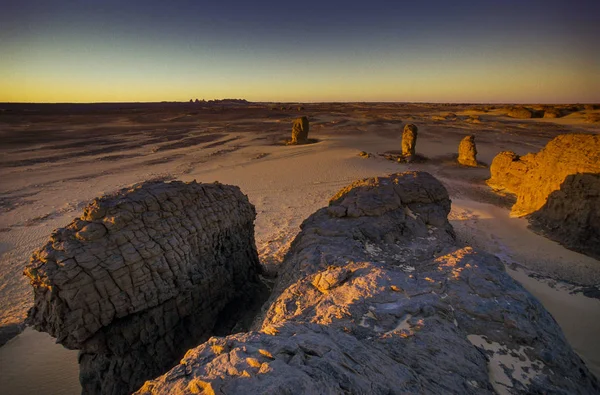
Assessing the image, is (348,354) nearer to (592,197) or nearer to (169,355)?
(169,355)

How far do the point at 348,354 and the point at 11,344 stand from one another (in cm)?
757

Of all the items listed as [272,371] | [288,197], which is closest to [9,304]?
[272,371]

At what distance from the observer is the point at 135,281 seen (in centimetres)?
496

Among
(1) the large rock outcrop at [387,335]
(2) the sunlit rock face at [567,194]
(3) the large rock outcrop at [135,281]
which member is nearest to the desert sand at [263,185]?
(2) the sunlit rock face at [567,194]

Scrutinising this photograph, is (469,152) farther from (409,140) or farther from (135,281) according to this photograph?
(135,281)

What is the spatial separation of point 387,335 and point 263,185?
16.8 m

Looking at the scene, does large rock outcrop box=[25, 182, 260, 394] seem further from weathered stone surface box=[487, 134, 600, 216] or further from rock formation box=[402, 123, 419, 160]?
rock formation box=[402, 123, 419, 160]

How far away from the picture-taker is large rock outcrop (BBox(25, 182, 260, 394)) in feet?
14.6

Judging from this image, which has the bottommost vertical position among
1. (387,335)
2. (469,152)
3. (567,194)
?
(469,152)

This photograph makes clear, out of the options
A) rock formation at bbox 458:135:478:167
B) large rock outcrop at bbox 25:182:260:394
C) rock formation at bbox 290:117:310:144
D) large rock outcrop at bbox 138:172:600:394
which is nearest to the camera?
large rock outcrop at bbox 138:172:600:394

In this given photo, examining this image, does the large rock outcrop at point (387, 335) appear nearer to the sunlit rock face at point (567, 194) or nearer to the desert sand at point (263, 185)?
the desert sand at point (263, 185)

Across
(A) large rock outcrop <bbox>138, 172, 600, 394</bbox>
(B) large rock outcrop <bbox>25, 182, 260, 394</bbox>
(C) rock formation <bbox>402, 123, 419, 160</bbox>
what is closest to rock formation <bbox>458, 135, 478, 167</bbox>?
(C) rock formation <bbox>402, 123, 419, 160</bbox>

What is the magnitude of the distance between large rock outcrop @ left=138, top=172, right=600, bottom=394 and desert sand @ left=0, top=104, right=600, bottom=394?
8.50 ft

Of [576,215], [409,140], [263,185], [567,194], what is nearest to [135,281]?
[576,215]
